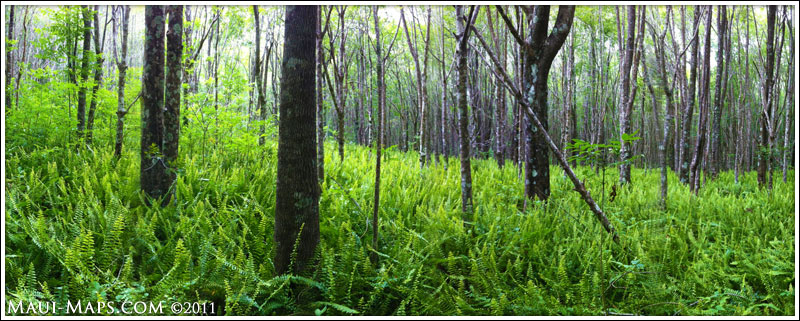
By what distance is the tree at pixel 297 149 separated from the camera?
8.63 ft

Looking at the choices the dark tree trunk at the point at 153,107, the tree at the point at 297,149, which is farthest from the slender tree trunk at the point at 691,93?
the dark tree trunk at the point at 153,107

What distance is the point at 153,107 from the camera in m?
4.27

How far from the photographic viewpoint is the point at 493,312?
8.34 feet

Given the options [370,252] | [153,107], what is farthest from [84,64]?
[370,252]

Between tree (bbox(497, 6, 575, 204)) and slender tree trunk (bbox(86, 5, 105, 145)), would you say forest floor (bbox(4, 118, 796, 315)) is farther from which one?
slender tree trunk (bbox(86, 5, 105, 145))

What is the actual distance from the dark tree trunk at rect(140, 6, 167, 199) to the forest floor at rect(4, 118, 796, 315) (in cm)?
18

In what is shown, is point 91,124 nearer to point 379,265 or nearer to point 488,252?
point 379,265

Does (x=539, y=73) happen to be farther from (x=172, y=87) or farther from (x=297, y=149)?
(x=172, y=87)

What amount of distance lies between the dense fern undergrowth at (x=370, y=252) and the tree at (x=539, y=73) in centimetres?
34

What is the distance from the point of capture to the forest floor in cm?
270

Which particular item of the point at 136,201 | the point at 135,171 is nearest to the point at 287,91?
the point at 136,201

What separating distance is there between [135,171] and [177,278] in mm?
2753

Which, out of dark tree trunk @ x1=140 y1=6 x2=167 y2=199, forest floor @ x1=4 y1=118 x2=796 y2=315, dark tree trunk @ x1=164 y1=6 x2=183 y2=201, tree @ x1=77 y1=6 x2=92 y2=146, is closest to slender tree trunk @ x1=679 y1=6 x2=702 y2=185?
forest floor @ x1=4 y1=118 x2=796 y2=315

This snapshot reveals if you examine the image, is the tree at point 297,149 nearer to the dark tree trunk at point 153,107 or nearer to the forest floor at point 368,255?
the forest floor at point 368,255
